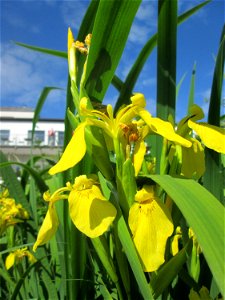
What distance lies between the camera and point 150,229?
0.44 meters

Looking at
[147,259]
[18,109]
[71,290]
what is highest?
[18,109]

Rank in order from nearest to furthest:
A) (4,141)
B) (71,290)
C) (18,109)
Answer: (71,290)
(4,141)
(18,109)

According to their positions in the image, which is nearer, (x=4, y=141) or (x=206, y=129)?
(x=206, y=129)

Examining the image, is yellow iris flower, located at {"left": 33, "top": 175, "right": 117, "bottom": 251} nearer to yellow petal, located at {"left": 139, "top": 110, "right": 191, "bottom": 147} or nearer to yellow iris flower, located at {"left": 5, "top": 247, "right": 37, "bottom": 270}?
yellow petal, located at {"left": 139, "top": 110, "right": 191, "bottom": 147}

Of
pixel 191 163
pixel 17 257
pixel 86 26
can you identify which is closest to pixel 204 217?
pixel 191 163

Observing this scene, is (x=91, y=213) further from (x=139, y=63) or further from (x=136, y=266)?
(x=139, y=63)

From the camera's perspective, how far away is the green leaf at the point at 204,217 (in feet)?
1.05

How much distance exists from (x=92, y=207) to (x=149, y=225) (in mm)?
74

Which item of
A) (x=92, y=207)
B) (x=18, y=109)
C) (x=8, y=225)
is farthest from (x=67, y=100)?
(x=18, y=109)

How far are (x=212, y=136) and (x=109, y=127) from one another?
5.7 inches

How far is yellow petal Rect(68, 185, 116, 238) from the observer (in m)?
0.46

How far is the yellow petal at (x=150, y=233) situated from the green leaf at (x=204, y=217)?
0.05 metres

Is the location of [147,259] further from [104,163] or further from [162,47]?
[162,47]

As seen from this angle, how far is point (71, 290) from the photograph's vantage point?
2.34ft
